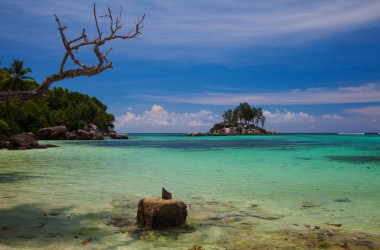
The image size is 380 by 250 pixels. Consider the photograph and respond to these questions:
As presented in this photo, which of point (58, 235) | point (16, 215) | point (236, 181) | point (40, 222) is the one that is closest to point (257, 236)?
point (58, 235)

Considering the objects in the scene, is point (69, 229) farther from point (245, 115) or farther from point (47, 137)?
point (245, 115)

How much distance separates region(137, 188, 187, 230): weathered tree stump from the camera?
306 inches

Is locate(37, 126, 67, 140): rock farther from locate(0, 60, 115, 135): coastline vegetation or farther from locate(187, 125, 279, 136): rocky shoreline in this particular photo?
locate(187, 125, 279, 136): rocky shoreline

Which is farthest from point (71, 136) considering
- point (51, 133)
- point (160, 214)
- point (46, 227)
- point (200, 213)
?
point (160, 214)

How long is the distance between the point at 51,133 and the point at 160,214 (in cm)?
6949

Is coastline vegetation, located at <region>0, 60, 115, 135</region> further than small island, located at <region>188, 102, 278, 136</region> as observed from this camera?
No

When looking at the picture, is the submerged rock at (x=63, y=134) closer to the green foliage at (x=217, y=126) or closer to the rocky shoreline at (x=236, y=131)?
the rocky shoreline at (x=236, y=131)

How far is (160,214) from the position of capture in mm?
7773

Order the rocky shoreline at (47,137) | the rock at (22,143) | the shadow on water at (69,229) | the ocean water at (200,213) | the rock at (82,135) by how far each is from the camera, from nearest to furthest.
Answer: the shadow on water at (69,229) < the ocean water at (200,213) < the rock at (22,143) < the rocky shoreline at (47,137) < the rock at (82,135)

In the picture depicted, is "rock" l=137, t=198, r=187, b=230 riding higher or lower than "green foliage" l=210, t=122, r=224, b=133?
lower

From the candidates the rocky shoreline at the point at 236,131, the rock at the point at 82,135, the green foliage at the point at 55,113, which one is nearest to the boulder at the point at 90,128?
the green foliage at the point at 55,113

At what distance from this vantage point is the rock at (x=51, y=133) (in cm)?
7056

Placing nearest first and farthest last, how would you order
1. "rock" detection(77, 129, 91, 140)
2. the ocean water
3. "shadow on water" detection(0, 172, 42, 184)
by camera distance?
the ocean water < "shadow on water" detection(0, 172, 42, 184) < "rock" detection(77, 129, 91, 140)

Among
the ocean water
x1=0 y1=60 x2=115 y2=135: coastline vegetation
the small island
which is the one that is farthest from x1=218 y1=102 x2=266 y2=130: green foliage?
the ocean water
